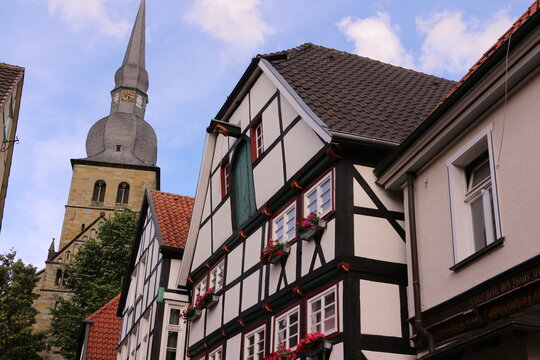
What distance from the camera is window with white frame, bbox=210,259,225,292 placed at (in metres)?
16.6

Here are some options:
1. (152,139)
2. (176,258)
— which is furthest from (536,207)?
(152,139)

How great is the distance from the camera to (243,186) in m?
16.3

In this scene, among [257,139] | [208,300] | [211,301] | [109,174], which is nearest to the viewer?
[257,139]

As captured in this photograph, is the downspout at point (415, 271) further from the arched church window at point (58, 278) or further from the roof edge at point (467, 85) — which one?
the arched church window at point (58, 278)

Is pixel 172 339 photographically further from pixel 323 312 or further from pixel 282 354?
pixel 323 312

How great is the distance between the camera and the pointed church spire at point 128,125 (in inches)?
3206

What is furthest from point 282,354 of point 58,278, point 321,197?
point 58,278

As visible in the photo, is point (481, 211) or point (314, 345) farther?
point (314, 345)

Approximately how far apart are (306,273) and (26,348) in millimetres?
33396

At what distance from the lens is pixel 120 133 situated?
268 ft

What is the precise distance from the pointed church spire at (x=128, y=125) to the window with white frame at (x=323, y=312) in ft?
226

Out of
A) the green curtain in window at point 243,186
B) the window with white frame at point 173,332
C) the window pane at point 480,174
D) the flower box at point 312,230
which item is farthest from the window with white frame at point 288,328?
the window with white frame at point 173,332

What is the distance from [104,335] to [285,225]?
54.8 ft

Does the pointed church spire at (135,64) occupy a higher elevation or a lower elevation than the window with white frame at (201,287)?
higher
